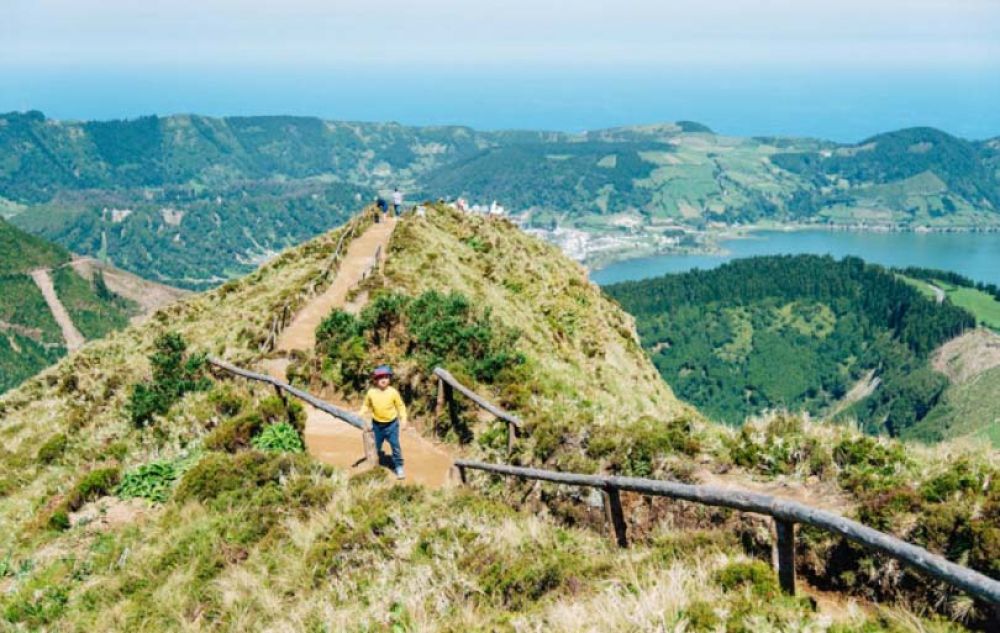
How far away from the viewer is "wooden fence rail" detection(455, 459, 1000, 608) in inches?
225

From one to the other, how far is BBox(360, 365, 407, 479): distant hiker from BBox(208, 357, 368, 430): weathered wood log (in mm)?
309

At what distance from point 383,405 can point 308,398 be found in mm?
3530

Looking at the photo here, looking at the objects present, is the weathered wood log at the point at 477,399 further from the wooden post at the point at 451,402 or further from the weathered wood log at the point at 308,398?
the weathered wood log at the point at 308,398

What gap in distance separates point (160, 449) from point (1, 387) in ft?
630

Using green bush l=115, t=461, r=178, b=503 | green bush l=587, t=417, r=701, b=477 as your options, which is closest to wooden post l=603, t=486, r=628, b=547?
green bush l=587, t=417, r=701, b=477

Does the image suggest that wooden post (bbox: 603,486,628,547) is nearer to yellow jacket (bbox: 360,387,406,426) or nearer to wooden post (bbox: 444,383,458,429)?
yellow jacket (bbox: 360,387,406,426)

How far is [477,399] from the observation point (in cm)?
1589

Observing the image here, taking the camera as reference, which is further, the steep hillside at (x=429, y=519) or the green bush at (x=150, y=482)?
the green bush at (x=150, y=482)

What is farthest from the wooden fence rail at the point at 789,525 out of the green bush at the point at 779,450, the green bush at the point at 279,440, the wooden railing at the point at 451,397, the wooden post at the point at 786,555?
the green bush at the point at 279,440

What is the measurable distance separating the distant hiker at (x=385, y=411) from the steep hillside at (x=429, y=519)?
4.79ft

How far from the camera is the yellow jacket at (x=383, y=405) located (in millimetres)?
14328

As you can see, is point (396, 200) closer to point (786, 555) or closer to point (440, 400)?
point (440, 400)

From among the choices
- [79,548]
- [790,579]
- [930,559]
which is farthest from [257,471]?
[930,559]

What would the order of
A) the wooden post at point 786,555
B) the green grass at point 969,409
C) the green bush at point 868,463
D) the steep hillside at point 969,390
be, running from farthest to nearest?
1. the steep hillside at point 969,390
2. the green grass at point 969,409
3. the green bush at point 868,463
4. the wooden post at point 786,555
